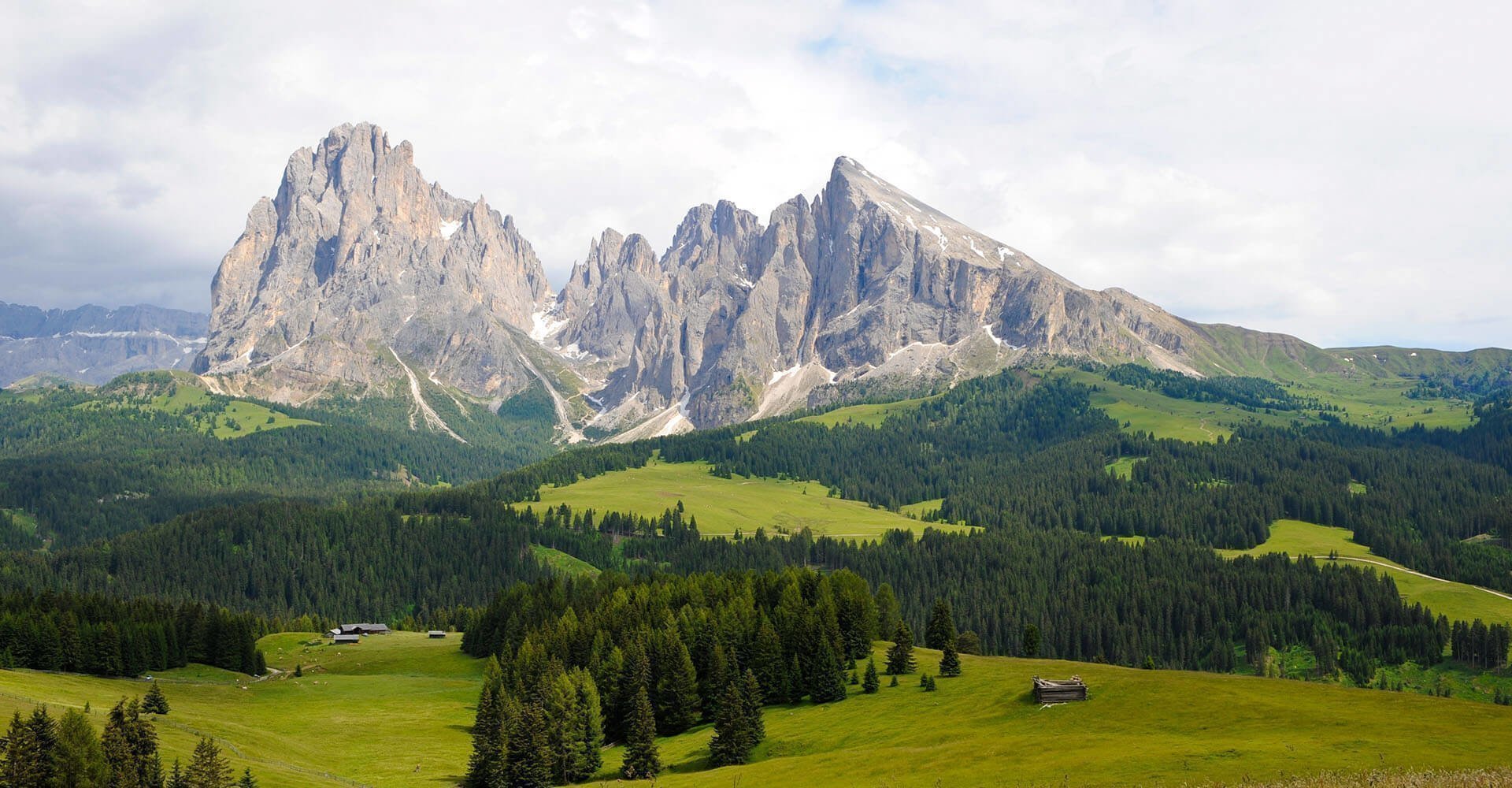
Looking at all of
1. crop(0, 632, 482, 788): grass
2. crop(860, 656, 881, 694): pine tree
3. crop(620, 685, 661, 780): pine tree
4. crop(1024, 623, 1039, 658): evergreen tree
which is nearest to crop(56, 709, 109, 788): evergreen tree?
crop(0, 632, 482, 788): grass

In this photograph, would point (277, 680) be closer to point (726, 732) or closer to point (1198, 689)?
point (726, 732)

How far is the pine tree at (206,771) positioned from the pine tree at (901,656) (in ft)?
198

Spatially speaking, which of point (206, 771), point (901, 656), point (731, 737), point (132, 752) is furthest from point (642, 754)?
point (132, 752)

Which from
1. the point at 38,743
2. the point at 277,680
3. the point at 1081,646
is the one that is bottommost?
the point at 1081,646

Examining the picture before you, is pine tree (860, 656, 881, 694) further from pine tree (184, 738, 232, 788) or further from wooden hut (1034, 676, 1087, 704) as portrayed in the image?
pine tree (184, 738, 232, 788)

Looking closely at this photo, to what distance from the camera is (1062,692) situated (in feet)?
262

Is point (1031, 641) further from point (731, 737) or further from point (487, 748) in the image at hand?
point (487, 748)

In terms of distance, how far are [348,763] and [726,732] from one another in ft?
108

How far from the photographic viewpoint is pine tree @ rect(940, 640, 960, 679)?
9775 cm

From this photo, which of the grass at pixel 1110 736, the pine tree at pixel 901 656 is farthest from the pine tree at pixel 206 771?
the pine tree at pixel 901 656

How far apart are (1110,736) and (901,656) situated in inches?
1369

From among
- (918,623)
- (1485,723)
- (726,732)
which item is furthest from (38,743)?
(918,623)

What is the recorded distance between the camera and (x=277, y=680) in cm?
12644

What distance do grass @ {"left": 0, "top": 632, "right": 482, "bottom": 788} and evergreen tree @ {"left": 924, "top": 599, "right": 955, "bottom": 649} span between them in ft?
173
